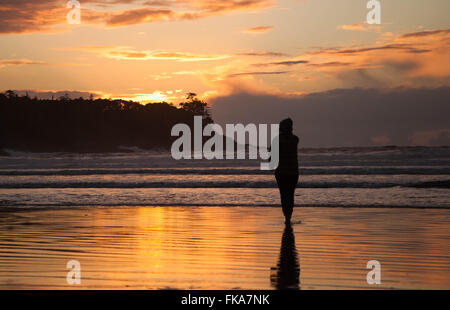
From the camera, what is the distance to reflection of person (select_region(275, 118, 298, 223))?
39.5 ft

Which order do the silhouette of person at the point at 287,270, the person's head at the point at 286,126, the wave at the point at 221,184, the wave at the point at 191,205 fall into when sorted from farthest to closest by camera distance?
1. the wave at the point at 221,184
2. the wave at the point at 191,205
3. the person's head at the point at 286,126
4. the silhouette of person at the point at 287,270

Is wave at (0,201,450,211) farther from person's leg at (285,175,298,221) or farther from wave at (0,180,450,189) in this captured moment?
wave at (0,180,450,189)

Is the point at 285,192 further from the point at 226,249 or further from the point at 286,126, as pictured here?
the point at 226,249

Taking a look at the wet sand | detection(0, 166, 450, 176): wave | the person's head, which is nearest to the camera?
the wet sand

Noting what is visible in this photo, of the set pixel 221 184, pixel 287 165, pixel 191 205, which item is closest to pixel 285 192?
pixel 287 165

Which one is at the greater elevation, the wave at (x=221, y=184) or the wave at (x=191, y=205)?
the wave at (x=221, y=184)

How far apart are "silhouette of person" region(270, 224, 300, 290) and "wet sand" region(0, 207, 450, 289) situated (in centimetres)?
1

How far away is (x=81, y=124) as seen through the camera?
4653 inches

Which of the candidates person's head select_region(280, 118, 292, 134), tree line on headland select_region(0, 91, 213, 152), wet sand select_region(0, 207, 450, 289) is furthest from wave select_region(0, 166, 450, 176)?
tree line on headland select_region(0, 91, 213, 152)

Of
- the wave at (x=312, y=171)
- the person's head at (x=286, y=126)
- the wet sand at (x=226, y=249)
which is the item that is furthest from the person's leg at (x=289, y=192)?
the wave at (x=312, y=171)

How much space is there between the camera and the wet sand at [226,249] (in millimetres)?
6562

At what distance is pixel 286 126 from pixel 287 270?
208 inches

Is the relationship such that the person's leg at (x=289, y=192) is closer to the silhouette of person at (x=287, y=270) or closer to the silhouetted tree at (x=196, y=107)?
the silhouette of person at (x=287, y=270)
